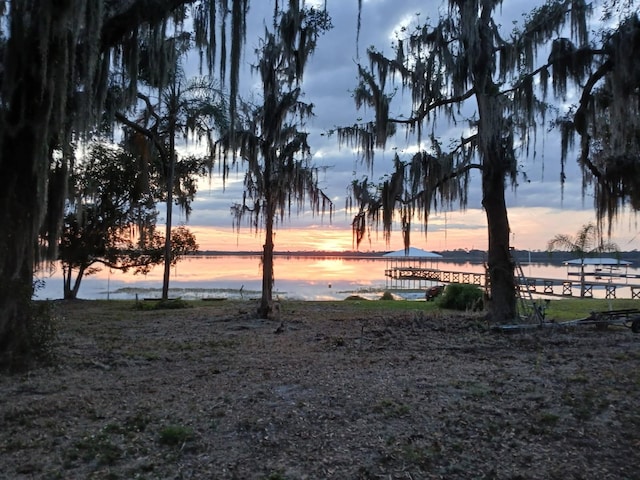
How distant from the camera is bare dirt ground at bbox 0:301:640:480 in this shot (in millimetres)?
→ 3621

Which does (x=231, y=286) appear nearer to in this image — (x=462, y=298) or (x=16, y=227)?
(x=462, y=298)

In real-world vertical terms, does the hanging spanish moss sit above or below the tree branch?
below

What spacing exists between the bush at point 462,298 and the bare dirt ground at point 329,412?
7.17 meters

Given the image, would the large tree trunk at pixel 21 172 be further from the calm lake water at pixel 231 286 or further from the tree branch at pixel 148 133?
the tree branch at pixel 148 133

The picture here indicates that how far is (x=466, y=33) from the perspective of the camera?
9.90m

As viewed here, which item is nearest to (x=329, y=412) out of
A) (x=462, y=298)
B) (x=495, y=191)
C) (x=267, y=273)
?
(x=495, y=191)

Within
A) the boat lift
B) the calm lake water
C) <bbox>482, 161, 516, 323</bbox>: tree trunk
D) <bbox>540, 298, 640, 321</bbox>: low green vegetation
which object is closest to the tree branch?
the calm lake water

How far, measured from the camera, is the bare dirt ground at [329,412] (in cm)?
362

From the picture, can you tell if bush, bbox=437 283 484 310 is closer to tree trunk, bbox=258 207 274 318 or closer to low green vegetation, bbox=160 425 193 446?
tree trunk, bbox=258 207 274 318

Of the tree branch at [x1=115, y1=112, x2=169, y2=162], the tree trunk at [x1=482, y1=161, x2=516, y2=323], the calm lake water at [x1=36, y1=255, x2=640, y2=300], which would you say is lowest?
the calm lake water at [x1=36, y1=255, x2=640, y2=300]

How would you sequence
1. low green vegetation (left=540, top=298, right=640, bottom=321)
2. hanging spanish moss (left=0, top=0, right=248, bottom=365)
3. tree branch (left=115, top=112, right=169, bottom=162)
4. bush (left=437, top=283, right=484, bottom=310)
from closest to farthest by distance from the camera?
1. hanging spanish moss (left=0, top=0, right=248, bottom=365)
2. low green vegetation (left=540, top=298, right=640, bottom=321)
3. tree branch (left=115, top=112, right=169, bottom=162)
4. bush (left=437, top=283, right=484, bottom=310)

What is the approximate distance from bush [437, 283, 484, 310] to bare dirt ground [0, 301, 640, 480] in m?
7.17

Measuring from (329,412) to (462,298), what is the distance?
40.2 ft

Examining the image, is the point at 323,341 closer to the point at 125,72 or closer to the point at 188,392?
the point at 188,392
